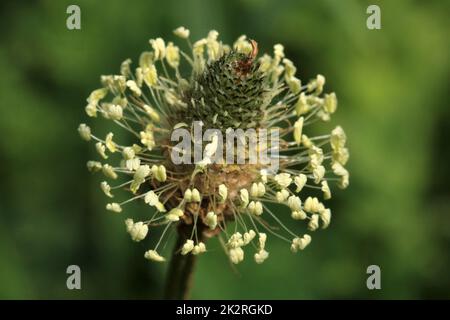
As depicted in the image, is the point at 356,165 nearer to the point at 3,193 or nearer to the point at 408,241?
the point at 408,241

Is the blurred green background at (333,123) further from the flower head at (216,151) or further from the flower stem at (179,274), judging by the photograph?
the flower head at (216,151)

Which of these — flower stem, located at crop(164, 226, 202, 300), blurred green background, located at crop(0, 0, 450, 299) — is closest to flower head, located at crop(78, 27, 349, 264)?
flower stem, located at crop(164, 226, 202, 300)

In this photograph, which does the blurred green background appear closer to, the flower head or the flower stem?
the flower stem

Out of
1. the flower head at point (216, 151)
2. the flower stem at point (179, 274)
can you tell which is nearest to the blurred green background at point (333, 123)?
the flower stem at point (179, 274)

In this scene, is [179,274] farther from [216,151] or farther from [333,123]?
[333,123]

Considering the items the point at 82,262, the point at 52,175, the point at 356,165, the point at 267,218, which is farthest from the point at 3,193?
the point at 356,165

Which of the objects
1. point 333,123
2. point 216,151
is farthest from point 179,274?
point 333,123

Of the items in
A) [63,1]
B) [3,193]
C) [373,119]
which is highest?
[63,1]
